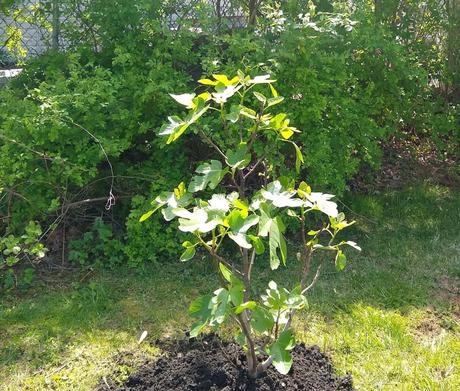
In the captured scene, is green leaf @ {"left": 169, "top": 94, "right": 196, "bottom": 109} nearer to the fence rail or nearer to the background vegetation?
the background vegetation

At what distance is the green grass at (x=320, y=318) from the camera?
9.87ft

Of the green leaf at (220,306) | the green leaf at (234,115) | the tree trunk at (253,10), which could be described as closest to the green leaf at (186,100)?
the green leaf at (234,115)

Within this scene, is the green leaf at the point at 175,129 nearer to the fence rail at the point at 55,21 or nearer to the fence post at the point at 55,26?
the fence rail at the point at 55,21

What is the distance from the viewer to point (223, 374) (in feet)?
8.99

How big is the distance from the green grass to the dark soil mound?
0.15 metres

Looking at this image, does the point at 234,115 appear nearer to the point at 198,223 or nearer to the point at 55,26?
the point at 198,223

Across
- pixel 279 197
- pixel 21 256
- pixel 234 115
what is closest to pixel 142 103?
pixel 21 256

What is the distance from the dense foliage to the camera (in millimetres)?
3838

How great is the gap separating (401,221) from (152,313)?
7.69 ft

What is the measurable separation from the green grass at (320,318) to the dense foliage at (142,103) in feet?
1.21

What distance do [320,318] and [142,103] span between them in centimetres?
183

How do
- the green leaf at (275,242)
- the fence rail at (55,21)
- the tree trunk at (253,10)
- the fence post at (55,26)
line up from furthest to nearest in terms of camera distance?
1. the tree trunk at (253,10)
2. the fence post at (55,26)
3. the fence rail at (55,21)
4. the green leaf at (275,242)

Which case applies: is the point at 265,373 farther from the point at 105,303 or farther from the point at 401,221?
the point at 401,221

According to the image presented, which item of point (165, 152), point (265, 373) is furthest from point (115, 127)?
point (265, 373)
